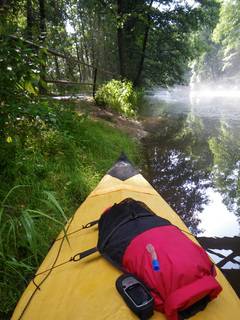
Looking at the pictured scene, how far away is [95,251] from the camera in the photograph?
2.18m

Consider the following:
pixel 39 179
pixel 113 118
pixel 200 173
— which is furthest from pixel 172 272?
pixel 113 118

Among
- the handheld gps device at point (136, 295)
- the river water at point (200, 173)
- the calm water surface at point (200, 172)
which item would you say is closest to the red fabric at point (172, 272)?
the handheld gps device at point (136, 295)

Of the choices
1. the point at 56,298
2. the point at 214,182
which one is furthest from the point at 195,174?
the point at 56,298

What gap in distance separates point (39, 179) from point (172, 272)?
2.27 metres

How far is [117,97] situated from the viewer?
9234 mm

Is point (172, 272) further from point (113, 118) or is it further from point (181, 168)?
point (113, 118)

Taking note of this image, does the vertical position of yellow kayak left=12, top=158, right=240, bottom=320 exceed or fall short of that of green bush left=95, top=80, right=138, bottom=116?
it falls short

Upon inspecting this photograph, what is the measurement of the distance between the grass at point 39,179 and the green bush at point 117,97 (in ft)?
9.12

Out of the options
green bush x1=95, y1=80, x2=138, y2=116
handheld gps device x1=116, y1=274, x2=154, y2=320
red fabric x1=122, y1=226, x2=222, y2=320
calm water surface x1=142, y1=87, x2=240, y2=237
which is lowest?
calm water surface x1=142, y1=87, x2=240, y2=237

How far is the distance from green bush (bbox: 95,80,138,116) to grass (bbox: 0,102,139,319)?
2.78 m

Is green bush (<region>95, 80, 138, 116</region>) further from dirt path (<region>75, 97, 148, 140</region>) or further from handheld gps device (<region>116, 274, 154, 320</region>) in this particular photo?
handheld gps device (<region>116, 274, 154, 320</region>)

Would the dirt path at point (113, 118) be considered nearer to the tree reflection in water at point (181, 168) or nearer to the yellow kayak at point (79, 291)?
the tree reflection in water at point (181, 168)

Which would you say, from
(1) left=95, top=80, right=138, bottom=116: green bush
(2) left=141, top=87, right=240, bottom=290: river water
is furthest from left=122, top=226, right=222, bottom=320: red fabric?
(1) left=95, top=80, right=138, bottom=116: green bush

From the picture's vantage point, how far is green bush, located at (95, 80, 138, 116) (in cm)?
877
